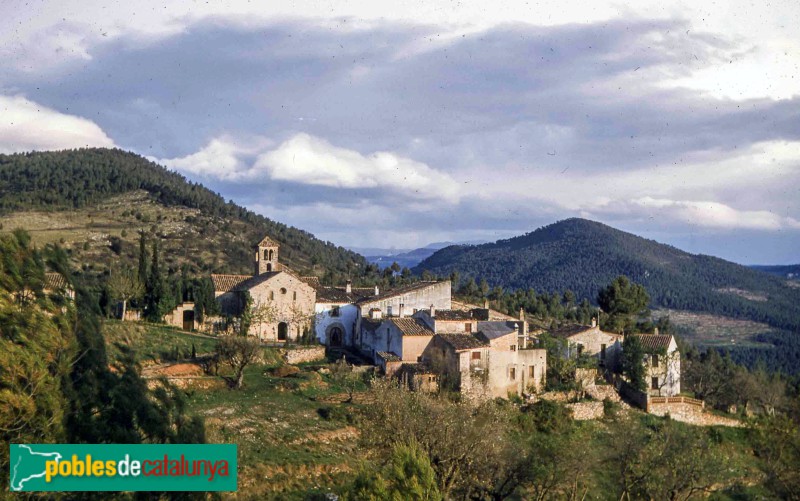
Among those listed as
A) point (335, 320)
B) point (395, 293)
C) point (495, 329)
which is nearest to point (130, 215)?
point (335, 320)

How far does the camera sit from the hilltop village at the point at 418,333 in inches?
1494

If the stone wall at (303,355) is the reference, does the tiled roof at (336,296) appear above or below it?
above

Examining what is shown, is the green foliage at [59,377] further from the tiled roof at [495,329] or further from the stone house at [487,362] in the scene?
the tiled roof at [495,329]

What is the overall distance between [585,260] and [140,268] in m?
120

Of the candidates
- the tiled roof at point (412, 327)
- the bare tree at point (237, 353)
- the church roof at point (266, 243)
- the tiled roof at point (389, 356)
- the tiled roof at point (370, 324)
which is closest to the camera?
the bare tree at point (237, 353)

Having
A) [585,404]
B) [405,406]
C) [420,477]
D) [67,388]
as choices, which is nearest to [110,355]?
[67,388]

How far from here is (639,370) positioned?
44.2 meters

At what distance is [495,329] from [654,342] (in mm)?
14050

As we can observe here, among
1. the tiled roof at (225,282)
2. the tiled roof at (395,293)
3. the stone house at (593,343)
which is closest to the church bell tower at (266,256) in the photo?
the tiled roof at (225,282)

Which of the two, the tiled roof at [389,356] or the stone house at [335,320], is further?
the stone house at [335,320]

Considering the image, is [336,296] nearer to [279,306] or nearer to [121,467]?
[279,306]

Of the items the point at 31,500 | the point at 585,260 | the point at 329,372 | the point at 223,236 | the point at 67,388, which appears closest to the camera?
the point at 31,500

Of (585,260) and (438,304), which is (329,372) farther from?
(585,260)

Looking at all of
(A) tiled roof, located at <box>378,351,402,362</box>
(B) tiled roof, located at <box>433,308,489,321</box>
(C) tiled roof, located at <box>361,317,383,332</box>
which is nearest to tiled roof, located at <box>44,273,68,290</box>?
(A) tiled roof, located at <box>378,351,402,362</box>
